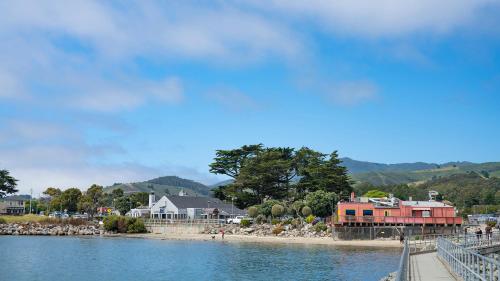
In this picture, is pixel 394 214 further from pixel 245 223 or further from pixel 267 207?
pixel 245 223

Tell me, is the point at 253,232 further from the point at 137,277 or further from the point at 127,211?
the point at 127,211

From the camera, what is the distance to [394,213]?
83438mm

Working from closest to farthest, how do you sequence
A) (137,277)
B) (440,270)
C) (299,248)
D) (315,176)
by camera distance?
1. (440,270)
2. (137,277)
3. (299,248)
4. (315,176)

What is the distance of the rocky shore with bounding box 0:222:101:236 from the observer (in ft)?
350

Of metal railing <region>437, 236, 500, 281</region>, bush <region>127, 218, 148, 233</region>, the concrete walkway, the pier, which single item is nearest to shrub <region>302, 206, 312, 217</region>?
bush <region>127, 218, 148, 233</region>

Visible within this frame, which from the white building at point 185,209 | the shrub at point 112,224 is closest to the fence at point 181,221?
the shrub at point 112,224

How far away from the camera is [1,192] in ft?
447

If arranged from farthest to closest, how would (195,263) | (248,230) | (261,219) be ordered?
(261,219), (248,230), (195,263)

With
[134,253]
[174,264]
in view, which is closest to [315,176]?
[134,253]

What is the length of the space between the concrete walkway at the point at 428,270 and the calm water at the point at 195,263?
5500 millimetres

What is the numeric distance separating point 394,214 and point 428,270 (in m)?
55.0

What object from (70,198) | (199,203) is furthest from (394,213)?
(70,198)

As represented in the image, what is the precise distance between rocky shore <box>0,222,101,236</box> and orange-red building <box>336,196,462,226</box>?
51635mm

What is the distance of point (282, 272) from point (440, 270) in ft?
55.5
